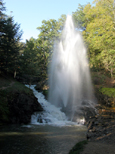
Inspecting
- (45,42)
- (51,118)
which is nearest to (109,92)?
(51,118)

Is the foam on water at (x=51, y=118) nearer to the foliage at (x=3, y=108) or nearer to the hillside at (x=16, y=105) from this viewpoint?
the hillside at (x=16, y=105)

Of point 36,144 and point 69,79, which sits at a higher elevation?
point 69,79

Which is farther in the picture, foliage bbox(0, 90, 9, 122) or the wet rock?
the wet rock

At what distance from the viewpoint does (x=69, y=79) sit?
1989 centimetres

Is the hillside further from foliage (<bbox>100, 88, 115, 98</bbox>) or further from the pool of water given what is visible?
foliage (<bbox>100, 88, 115, 98</bbox>)

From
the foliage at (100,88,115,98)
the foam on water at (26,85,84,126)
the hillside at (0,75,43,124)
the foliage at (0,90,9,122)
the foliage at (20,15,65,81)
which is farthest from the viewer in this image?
the foliage at (20,15,65,81)

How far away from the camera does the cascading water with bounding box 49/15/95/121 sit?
18.7m

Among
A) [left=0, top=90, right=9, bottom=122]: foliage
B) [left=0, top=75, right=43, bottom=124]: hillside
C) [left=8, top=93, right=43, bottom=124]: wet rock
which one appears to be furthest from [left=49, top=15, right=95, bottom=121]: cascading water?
[left=0, top=90, right=9, bottom=122]: foliage

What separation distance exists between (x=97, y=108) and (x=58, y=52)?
10.9 meters

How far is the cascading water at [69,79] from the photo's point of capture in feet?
61.3

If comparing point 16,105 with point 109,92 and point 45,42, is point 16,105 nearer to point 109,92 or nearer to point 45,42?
point 109,92

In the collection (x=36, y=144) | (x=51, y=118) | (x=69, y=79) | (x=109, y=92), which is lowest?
(x=36, y=144)

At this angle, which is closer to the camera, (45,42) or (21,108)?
(21,108)

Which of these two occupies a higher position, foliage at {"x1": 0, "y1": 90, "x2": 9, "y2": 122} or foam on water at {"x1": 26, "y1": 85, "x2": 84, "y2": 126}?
foliage at {"x1": 0, "y1": 90, "x2": 9, "y2": 122}
